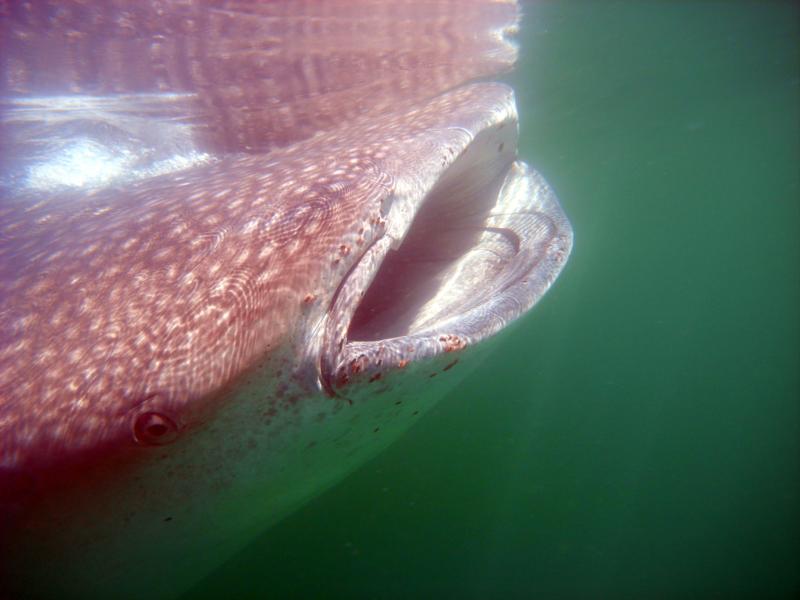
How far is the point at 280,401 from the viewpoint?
135 centimetres

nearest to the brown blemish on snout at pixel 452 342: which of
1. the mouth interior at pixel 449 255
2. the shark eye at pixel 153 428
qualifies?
the mouth interior at pixel 449 255

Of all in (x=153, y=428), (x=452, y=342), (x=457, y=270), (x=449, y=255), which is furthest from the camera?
(x=449, y=255)

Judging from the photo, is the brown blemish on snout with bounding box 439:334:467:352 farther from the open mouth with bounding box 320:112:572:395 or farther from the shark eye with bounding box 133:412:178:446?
the shark eye with bounding box 133:412:178:446

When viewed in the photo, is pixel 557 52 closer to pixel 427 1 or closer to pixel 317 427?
pixel 427 1

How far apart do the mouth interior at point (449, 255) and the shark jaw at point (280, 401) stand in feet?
0.10

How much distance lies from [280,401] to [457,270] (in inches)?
50.7

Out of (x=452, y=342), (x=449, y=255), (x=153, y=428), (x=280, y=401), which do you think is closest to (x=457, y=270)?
(x=449, y=255)

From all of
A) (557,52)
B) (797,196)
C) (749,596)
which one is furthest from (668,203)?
(557,52)

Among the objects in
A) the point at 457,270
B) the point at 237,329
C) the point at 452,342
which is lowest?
the point at 457,270

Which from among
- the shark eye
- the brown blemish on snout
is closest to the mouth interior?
the brown blemish on snout

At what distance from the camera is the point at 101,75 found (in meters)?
5.39

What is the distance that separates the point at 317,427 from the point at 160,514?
0.60 m

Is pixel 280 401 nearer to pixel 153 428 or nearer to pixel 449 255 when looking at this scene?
pixel 153 428

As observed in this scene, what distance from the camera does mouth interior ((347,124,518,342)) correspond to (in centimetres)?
209
